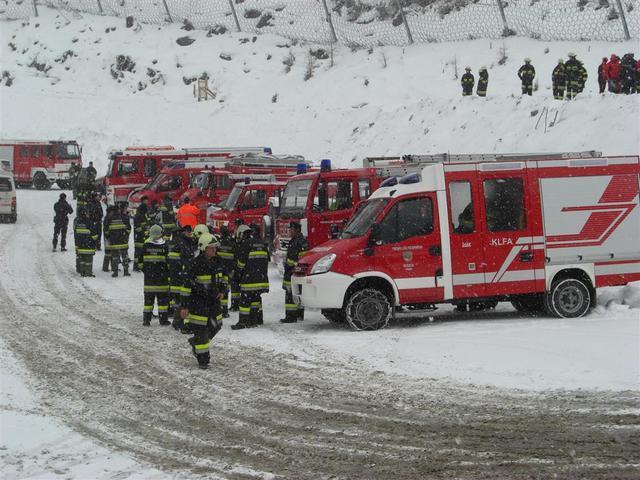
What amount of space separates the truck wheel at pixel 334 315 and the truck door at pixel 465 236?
181 centimetres

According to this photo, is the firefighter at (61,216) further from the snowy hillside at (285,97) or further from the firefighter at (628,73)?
the firefighter at (628,73)

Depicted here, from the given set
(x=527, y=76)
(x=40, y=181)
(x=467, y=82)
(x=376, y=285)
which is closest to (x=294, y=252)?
(x=376, y=285)

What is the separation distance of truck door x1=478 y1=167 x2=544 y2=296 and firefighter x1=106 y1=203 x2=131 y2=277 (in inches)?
380

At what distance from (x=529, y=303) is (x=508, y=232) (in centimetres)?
158

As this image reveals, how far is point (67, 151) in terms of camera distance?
1635 inches

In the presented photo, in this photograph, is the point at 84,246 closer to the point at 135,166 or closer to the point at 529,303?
the point at 529,303

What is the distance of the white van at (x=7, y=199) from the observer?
30.3 meters

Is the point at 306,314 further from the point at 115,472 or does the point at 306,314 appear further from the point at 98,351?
the point at 115,472

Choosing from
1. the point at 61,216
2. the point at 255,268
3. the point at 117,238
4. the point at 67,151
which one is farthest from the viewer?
the point at 67,151

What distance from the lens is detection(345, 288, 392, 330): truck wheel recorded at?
43.6 feet

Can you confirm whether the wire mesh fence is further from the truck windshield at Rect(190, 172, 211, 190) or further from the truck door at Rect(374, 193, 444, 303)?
the truck door at Rect(374, 193, 444, 303)

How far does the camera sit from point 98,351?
39.7 ft

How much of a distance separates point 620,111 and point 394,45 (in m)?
16.5

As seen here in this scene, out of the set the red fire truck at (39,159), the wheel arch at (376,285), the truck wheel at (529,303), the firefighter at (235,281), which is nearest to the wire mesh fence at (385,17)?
the red fire truck at (39,159)
